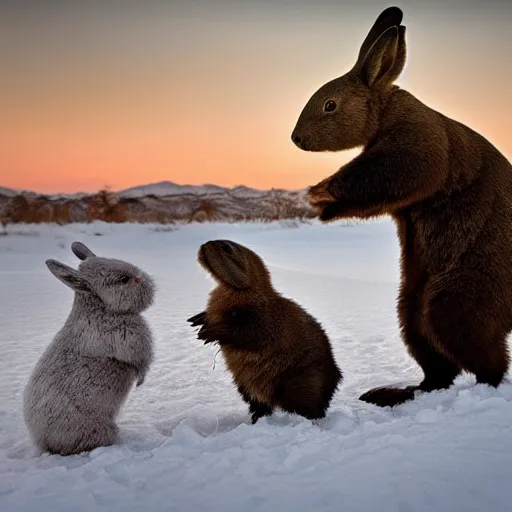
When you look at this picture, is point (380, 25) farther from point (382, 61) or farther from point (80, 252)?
point (80, 252)

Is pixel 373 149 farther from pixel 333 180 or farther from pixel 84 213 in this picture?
pixel 84 213

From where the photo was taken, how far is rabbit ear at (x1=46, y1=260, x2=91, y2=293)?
313cm

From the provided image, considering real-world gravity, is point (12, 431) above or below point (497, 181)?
below

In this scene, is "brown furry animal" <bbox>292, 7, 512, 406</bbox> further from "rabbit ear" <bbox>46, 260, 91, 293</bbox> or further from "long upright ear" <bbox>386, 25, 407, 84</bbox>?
"rabbit ear" <bbox>46, 260, 91, 293</bbox>

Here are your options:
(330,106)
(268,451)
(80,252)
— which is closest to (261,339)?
(268,451)

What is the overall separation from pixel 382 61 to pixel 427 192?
78 cm

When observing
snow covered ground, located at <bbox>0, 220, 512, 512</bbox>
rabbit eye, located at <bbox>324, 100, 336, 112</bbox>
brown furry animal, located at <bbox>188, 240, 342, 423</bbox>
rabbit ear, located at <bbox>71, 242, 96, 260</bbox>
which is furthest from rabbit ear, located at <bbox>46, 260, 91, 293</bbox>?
rabbit eye, located at <bbox>324, 100, 336, 112</bbox>

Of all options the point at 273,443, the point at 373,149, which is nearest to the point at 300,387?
the point at 273,443

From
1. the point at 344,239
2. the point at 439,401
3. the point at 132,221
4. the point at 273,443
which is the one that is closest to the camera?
the point at 273,443

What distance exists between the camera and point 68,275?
3174 millimetres

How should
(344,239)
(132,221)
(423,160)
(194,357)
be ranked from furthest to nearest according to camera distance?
(132,221) → (344,239) → (194,357) → (423,160)

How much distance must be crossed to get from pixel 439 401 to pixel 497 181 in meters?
1.22

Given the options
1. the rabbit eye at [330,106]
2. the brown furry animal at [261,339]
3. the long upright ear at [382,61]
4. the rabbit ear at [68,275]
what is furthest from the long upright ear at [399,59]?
the rabbit ear at [68,275]

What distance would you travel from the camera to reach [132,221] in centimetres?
2058
